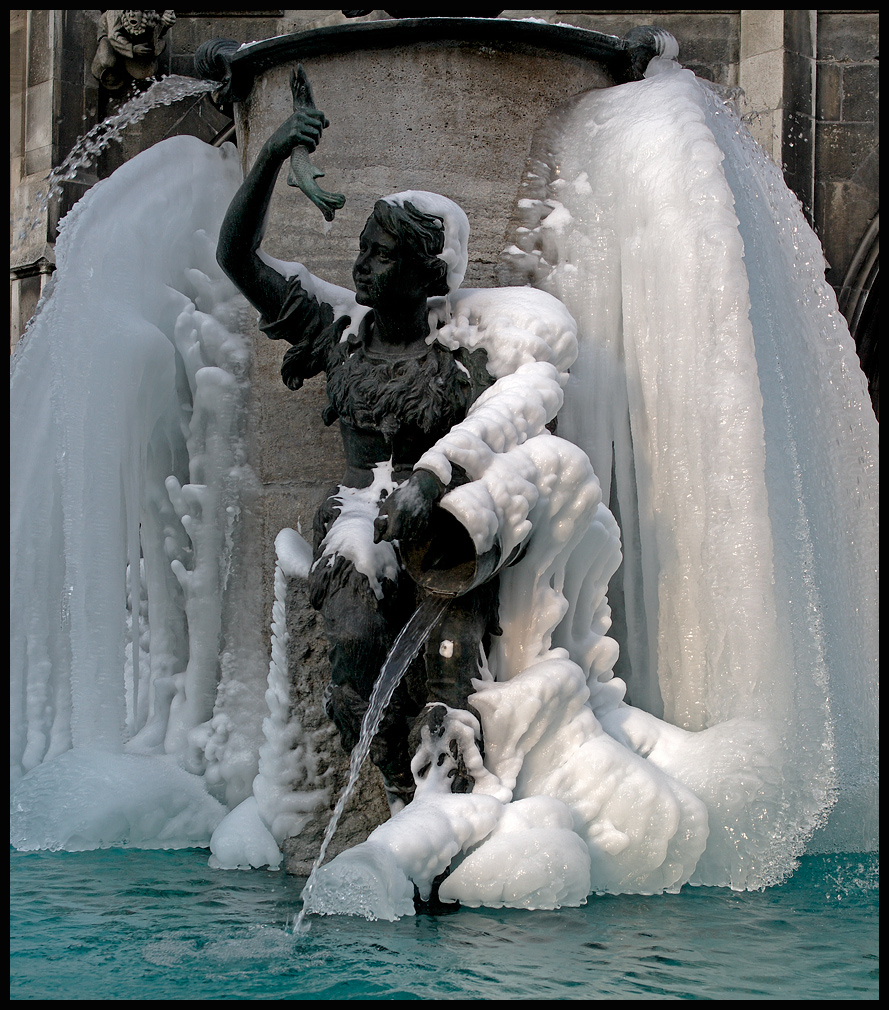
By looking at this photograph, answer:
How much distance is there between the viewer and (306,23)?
8.39 meters

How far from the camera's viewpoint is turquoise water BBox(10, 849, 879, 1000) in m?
2.71

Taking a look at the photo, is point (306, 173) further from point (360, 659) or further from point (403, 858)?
point (403, 858)

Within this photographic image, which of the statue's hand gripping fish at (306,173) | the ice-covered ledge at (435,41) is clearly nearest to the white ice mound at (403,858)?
the statue's hand gripping fish at (306,173)

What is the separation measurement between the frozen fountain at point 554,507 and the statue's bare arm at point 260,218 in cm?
20

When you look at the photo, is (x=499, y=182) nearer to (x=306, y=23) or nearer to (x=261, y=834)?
(x=261, y=834)

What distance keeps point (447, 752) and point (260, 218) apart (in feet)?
5.29

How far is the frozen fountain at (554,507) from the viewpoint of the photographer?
3.83m

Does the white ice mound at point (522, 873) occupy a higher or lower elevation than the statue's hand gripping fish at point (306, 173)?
lower

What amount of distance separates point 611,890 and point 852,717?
104 centimetres

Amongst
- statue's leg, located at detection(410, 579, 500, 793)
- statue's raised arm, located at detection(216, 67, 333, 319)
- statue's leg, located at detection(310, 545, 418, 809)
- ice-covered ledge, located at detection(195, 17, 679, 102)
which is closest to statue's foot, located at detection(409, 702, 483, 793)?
statue's leg, located at detection(410, 579, 500, 793)

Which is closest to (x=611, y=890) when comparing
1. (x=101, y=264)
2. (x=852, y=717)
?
(x=852, y=717)

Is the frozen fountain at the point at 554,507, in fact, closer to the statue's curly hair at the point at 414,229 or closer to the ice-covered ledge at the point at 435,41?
the ice-covered ledge at the point at 435,41

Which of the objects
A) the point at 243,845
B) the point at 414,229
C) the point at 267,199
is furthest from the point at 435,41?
the point at 243,845

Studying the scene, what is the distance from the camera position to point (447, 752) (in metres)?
3.66
